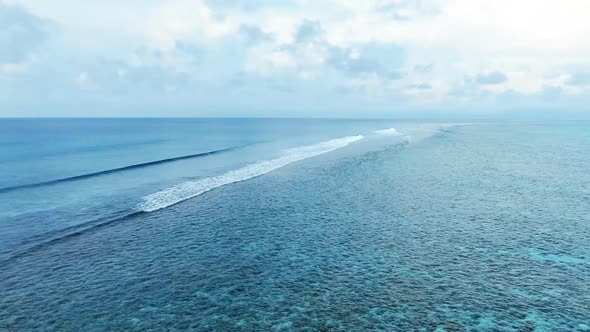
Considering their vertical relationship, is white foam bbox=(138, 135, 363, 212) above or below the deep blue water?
above

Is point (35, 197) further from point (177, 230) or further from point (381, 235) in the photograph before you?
point (381, 235)

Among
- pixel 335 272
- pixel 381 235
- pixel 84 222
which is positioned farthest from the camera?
pixel 84 222

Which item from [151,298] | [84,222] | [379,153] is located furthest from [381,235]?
[379,153]

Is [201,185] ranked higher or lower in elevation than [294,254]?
higher

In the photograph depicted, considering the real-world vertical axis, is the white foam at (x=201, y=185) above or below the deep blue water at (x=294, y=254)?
above

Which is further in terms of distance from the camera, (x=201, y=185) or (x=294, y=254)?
(x=201, y=185)

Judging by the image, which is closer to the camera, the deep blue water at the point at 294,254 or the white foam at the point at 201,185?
the deep blue water at the point at 294,254

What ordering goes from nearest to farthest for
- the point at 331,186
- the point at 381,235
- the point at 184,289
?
the point at 184,289
the point at 381,235
the point at 331,186

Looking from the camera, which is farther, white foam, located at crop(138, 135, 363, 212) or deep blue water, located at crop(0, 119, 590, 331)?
white foam, located at crop(138, 135, 363, 212)
